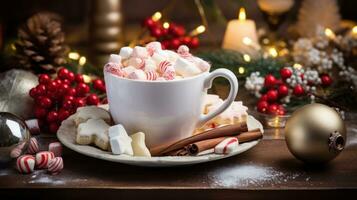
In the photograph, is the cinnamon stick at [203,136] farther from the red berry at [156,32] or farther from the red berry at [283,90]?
the red berry at [156,32]

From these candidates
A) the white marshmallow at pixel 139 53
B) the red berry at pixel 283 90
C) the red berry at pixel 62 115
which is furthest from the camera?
the red berry at pixel 283 90

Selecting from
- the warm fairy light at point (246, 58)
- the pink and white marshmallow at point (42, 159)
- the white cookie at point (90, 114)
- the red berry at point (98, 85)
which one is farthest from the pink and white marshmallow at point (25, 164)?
the warm fairy light at point (246, 58)

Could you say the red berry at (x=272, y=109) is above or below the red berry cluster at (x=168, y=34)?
below

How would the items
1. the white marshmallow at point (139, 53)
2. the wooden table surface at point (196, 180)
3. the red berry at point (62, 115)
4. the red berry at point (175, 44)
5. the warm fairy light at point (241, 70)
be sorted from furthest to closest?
the red berry at point (175, 44) < the warm fairy light at point (241, 70) < the red berry at point (62, 115) < the white marshmallow at point (139, 53) < the wooden table surface at point (196, 180)

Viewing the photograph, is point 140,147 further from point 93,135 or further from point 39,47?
point 39,47

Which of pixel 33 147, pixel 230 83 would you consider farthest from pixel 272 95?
pixel 33 147

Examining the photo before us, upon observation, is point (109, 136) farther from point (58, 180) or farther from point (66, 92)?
point (66, 92)

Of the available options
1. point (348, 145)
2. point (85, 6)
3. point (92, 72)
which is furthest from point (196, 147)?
point (85, 6)

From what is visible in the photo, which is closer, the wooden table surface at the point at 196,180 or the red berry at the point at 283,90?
the wooden table surface at the point at 196,180

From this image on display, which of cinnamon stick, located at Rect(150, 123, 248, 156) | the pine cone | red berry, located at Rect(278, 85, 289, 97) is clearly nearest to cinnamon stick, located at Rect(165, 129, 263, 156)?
cinnamon stick, located at Rect(150, 123, 248, 156)
